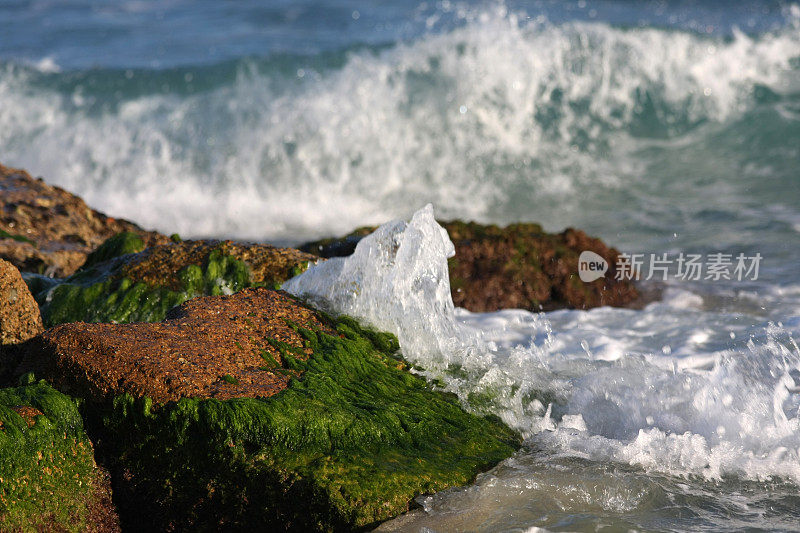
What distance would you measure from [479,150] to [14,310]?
8.02 metres

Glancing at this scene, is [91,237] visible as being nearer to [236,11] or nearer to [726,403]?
[726,403]

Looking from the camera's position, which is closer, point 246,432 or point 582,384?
point 246,432

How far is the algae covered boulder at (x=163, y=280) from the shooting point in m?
4.54

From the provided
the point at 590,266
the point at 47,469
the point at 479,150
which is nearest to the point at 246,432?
the point at 47,469

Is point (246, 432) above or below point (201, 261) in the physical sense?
below

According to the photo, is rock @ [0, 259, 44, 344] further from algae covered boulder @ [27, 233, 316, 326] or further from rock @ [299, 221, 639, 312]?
rock @ [299, 221, 639, 312]

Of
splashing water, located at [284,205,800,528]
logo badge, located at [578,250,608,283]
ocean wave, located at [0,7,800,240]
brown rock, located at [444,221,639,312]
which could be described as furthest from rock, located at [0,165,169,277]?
logo badge, located at [578,250,608,283]

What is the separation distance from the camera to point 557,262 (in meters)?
6.08

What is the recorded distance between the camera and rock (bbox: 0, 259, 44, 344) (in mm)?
3746

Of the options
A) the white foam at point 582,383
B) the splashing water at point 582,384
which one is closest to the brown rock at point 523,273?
the white foam at point 582,383

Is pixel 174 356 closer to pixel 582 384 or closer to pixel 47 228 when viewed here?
pixel 582 384

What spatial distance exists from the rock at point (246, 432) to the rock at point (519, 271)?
2.12 metres

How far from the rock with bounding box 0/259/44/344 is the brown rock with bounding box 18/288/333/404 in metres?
0.34

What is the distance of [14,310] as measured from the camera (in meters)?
3.79
